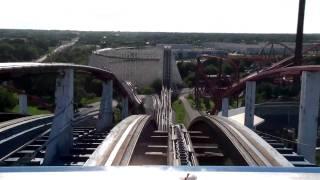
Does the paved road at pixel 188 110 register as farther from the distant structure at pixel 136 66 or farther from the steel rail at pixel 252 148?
the steel rail at pixel 252 148

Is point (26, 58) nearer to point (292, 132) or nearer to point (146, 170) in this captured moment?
point (292, 132)

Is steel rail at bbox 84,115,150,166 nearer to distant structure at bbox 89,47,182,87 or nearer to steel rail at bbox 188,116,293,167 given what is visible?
steel rail at bbox 188,116,293,167

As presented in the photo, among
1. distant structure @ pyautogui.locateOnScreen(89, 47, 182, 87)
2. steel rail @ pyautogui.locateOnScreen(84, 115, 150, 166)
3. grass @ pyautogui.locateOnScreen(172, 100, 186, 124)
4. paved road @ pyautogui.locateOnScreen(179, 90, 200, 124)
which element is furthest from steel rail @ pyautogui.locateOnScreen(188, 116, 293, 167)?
distant structure @ pyautogui.locateOnScreen(89, 47, 182, 87)

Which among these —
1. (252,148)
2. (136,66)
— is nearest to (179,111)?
(136,66)

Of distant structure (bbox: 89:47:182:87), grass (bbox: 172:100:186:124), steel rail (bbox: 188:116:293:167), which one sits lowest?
grass (bbox: 172:100:186:124)

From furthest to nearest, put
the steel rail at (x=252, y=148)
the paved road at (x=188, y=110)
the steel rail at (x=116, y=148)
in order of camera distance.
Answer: the paved road at (x=188, y=110) → the steel rail at (x=252, y=148) → the steel rail at (x=116, y=148)

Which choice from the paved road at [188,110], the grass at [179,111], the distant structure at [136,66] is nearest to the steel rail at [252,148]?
the paved road at [188,110]

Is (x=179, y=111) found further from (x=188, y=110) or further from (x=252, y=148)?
(x=252, y=148)

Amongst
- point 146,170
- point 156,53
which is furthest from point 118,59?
point 146,170
